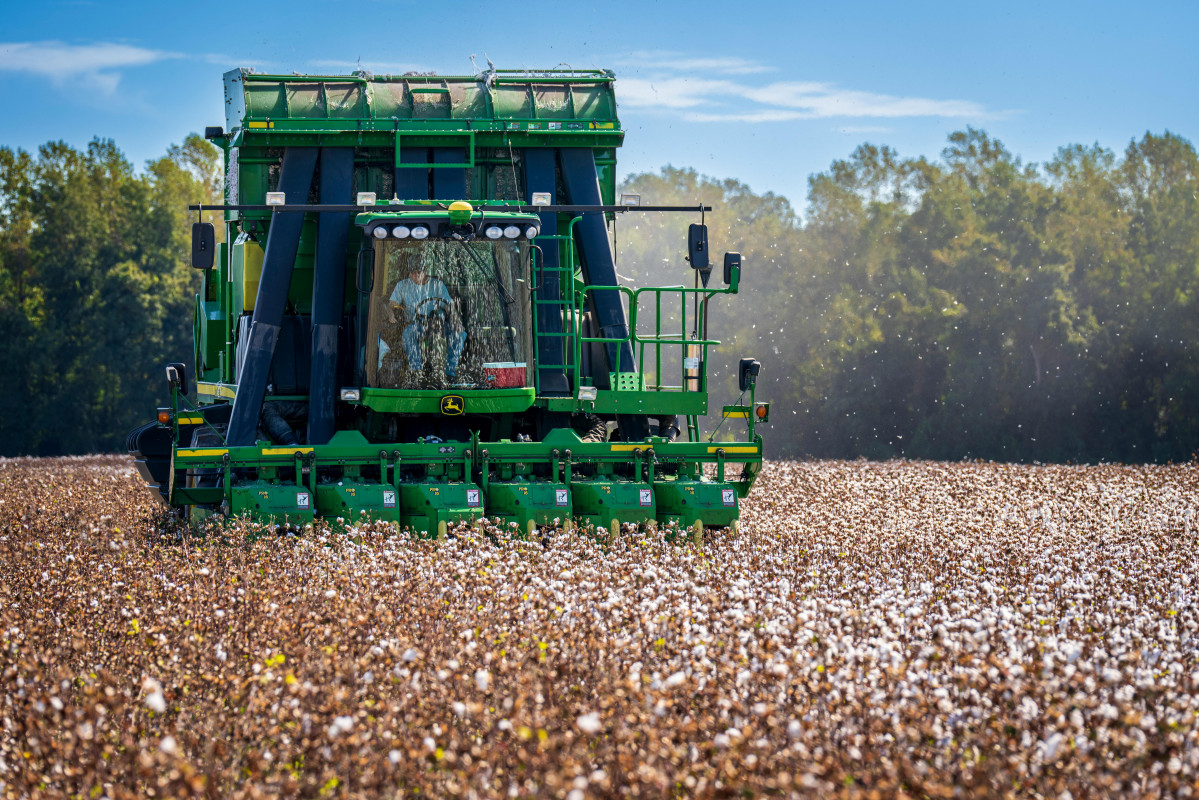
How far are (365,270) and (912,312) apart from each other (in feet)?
143

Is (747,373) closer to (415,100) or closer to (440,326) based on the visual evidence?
(440,326)

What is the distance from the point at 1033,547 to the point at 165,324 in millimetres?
46472

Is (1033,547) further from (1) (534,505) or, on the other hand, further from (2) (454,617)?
(2) (454,617)

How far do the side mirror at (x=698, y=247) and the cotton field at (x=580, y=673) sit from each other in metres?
3.61

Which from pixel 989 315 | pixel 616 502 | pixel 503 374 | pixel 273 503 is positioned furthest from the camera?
pixel 989 315

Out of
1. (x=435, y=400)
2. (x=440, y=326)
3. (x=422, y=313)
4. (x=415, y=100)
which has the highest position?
(x=415, y=100)

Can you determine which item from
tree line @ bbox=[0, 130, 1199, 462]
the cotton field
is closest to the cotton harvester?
the cotton field

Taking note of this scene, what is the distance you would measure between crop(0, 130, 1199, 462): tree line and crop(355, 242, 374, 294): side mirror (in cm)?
3751

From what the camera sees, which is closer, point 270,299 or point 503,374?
point 503,374

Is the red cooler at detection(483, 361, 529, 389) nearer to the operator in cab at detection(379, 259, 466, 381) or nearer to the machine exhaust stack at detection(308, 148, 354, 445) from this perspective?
the operator in cab at detection(379, 259, 466, 381)

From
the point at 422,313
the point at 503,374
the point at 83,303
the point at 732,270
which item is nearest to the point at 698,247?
the point at 732,270

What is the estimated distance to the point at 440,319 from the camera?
11.8 meters

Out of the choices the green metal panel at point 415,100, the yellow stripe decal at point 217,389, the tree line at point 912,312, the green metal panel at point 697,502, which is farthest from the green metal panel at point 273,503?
the tree line at point 912,312

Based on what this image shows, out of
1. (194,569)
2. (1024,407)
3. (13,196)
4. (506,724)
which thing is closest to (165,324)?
(13,196)
